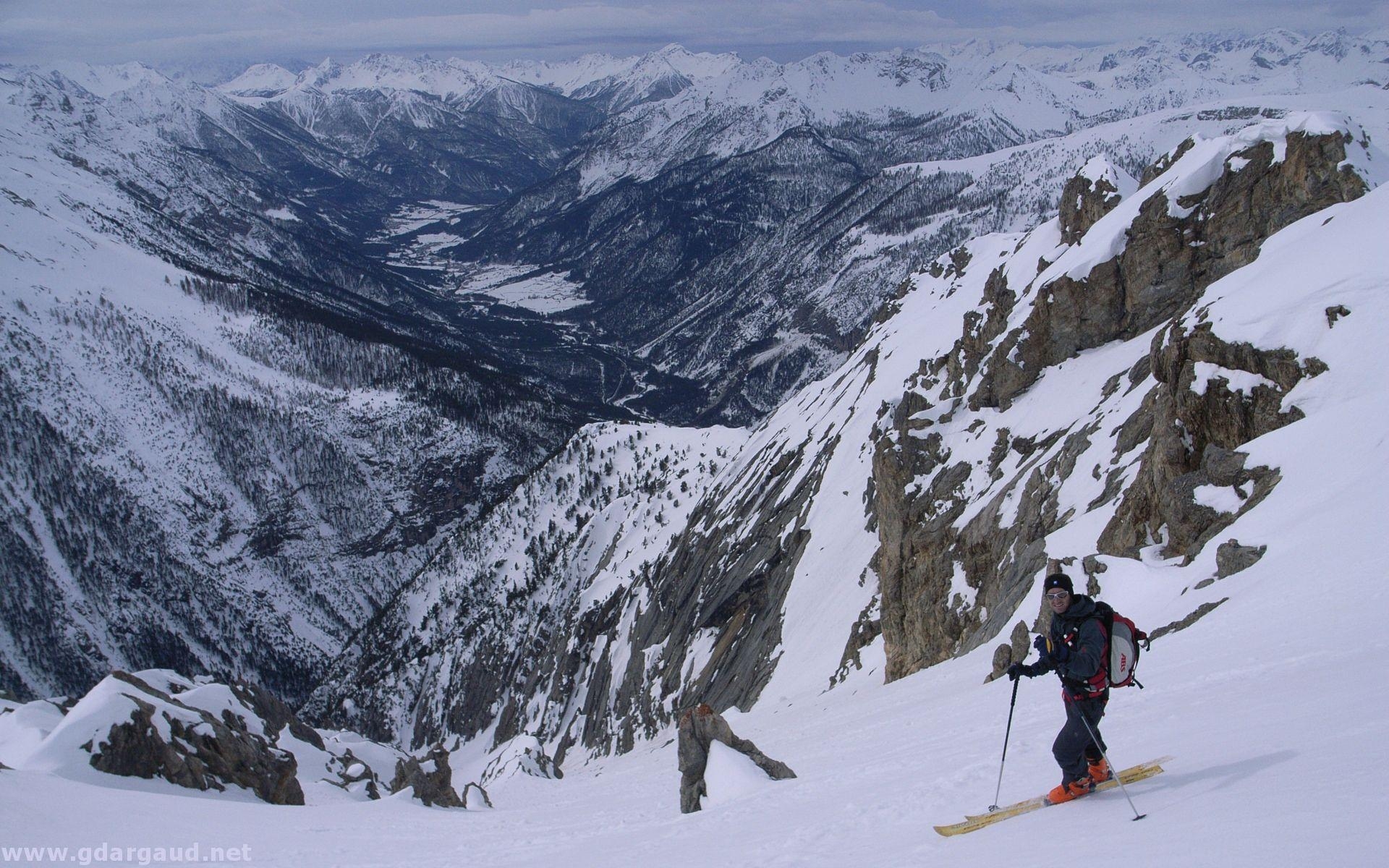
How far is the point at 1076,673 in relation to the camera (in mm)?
10203

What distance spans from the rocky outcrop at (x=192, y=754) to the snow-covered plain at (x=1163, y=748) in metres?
2.07

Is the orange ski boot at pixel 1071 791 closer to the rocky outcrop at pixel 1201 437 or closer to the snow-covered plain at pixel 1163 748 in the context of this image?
the snow-covered plain at pixel 1163 748

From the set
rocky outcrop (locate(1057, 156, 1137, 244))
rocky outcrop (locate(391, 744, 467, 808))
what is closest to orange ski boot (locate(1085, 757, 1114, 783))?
rocky outcrop (locate(391, 744, 467, 808))

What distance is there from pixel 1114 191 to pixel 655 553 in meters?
71.4

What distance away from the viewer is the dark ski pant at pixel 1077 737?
1039cm

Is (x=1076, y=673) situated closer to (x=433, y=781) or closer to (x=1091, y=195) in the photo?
(x=433, y=781)

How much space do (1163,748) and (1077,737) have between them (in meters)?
1.88

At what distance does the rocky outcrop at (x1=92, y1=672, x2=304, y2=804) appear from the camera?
3234 centimetres

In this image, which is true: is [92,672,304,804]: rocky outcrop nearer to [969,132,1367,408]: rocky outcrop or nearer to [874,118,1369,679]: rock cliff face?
[874,118,1369,679]: rock cliff face

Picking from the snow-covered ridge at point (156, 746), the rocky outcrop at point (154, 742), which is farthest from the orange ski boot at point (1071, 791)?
the rocky outcrop at point (154, 742)

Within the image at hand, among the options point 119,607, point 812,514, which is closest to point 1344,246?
point 812,514

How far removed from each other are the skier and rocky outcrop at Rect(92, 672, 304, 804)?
119 ft

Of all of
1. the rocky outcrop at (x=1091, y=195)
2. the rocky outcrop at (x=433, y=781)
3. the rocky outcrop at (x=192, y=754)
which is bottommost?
the rocky outcrop at (x=433, y=781)

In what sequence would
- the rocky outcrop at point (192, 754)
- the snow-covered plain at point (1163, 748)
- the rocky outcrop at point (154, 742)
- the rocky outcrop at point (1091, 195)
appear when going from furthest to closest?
1. the rocky outcrop at point (1091, 195)
2. the rocky outcrop at point (192, 754)
3. the rocky outcrop at point (154, 742)
4. the snow-covered plain at point (1163, 748)
